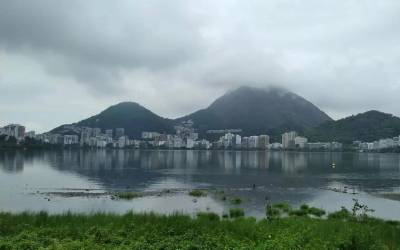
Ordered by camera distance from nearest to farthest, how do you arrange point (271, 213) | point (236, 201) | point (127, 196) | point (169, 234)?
point (169, 234)
point (271, 213)
point (236, 201)
point (127, 196)

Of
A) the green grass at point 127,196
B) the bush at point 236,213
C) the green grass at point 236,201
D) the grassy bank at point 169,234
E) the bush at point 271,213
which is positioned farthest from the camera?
the green grass at point 127,196

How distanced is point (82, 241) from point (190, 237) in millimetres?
5113

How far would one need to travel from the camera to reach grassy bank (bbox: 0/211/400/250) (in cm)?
2070

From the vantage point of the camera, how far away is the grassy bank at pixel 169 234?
2070 centimetres

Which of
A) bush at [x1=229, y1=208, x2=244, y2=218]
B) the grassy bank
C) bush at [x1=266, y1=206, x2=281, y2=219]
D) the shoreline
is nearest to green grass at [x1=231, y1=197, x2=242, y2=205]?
bush at [x1=229, y1=208, x2=244, y2=218]

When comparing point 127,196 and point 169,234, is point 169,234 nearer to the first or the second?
point 169,234

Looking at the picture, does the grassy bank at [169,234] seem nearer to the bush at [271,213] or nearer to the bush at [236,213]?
the bush at [271,213]

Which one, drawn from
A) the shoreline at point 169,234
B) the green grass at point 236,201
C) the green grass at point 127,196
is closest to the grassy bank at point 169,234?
the shoreline at point 169,234

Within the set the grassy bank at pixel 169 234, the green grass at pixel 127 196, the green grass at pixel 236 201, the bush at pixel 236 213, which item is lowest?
the green grass at pixel 127 196

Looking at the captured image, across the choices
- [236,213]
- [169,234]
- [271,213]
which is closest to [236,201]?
[236,213]

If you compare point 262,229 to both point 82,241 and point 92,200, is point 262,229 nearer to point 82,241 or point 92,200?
point 82,241

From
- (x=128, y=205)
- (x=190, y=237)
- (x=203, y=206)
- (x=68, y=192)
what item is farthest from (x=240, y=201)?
(x=190, y=237)

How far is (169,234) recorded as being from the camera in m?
24.4

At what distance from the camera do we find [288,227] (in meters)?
28.7
